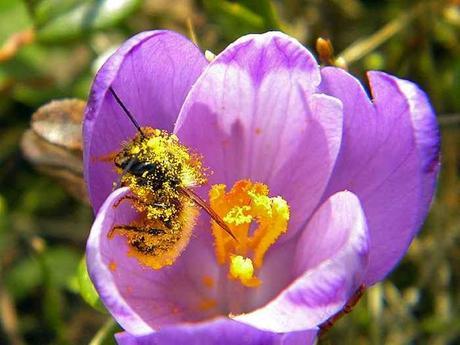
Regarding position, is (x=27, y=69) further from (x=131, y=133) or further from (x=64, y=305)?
(x=131, y=133)

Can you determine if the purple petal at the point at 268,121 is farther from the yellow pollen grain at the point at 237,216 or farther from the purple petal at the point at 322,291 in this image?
the purple petal at the point at 322,291

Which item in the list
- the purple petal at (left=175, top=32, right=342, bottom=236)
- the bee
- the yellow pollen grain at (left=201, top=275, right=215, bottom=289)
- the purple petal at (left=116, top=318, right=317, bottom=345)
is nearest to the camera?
the purple petal at (left=116, top=318, right=317, bottom=345)

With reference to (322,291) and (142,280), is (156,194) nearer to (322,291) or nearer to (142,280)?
(142,280)

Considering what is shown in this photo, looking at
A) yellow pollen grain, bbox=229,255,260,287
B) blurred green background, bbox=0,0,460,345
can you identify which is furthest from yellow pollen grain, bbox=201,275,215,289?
blurred green background, bbox=0,0,460,345

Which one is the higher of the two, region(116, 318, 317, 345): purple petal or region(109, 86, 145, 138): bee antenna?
region(109, 86, 145, 138): bee antenna

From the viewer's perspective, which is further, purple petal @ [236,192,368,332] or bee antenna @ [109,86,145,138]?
bee antenna @ [109,86,145,138]

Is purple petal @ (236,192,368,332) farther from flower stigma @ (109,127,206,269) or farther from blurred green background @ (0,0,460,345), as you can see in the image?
blurred green background @ (0,0,460,345)

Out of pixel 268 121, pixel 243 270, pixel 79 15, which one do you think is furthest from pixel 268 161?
pixel 79 15
